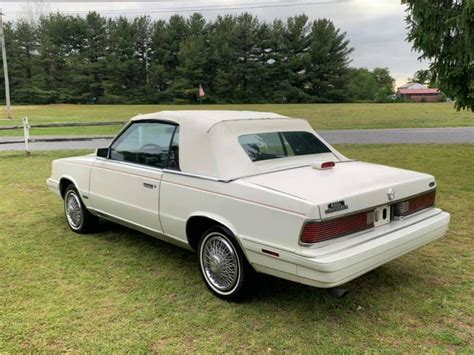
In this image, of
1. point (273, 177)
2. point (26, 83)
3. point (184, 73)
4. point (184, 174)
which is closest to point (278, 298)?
point (273, 177)

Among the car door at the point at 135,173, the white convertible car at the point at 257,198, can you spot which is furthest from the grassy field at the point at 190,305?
the car door at the point at 135,173

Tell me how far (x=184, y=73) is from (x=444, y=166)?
64257 mm

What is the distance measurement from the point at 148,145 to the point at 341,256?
2375 millimetres

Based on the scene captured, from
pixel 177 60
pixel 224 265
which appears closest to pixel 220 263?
pixel 224 265

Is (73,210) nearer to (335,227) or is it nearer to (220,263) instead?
(220,263)

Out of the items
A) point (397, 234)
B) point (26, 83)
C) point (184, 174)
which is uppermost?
point (26, 83)

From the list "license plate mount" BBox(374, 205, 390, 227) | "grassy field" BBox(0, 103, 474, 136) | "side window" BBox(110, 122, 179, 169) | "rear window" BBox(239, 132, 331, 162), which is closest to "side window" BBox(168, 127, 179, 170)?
"side window" BBox(110, 122, 179, 169)

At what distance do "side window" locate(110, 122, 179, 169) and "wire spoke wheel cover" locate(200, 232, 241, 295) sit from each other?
2.61 ft

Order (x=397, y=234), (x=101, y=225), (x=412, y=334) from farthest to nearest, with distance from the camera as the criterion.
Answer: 1. (x=101, y=225)
2. (x=397, y=234)
3. (x=412, y=334)

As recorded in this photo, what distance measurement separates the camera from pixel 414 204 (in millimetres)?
3822

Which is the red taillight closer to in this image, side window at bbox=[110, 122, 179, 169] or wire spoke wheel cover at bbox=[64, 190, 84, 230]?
side window at bbox=[110, 122, 179, 169]

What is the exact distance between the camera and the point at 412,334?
3180 millimetres

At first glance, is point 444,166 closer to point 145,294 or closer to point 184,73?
Answer: point 145,294

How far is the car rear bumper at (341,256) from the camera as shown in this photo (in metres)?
2.96
